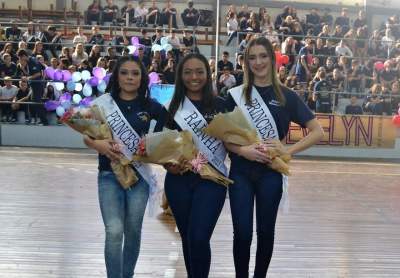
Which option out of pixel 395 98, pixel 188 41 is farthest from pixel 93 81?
pixel 395 98

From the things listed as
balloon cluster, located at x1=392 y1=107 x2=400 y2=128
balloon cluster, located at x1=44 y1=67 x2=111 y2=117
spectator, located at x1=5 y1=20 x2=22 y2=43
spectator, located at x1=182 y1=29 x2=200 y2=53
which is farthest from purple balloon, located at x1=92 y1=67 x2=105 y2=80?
balloon cluster, located at x1=392 y1=107 x2=400 y2=128

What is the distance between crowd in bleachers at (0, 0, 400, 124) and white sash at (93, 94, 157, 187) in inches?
475

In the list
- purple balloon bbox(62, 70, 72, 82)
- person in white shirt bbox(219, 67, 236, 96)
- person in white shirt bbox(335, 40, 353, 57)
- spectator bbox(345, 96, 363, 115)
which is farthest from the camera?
person in white shirt bbox(335, 40, 353, 57)

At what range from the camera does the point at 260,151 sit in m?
4.59

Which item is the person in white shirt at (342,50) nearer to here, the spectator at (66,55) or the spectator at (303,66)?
the spectator at (303,66)

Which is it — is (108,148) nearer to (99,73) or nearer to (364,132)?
(99,73)

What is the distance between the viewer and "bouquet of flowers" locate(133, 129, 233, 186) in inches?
181

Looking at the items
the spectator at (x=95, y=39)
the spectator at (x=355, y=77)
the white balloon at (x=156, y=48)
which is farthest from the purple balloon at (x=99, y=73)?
the spectator at (x=355, y=77)

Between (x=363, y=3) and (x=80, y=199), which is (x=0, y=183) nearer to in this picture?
(x=80, y=199)

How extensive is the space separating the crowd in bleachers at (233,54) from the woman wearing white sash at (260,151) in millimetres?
11965

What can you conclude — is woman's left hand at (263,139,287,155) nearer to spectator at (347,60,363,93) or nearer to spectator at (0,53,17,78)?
spectator at (0,53,17,78)

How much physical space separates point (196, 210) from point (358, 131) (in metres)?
14.5

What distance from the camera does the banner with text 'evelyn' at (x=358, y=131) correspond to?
18.3 meters

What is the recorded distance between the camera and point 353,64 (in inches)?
803
